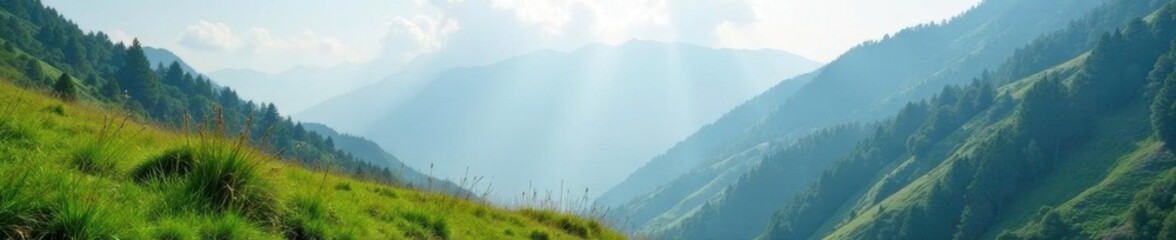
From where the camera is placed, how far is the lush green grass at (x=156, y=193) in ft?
15.4

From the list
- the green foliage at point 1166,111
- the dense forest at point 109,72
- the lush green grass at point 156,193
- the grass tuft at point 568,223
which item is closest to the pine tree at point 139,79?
the dense forest at point 109,72

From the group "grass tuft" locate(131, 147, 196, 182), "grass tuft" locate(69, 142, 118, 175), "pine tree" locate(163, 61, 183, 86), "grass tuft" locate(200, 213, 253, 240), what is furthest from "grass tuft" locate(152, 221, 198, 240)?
"pine tree" locate(163, 61, 183, 86)

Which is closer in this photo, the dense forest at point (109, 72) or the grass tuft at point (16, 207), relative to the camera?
the grass tuft at point (16, 207)

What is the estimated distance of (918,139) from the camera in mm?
188625

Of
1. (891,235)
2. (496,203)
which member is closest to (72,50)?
(496,203)

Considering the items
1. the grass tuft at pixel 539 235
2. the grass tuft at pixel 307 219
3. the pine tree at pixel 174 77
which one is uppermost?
the pine tree at pixel 174 77

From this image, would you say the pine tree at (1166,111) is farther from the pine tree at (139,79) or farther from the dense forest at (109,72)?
the pine tree at (139,79)

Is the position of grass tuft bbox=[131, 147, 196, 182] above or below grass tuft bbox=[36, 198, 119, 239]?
above

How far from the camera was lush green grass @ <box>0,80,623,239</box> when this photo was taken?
15.4ft

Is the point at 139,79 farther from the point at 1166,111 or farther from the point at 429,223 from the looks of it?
the point at 1166,111

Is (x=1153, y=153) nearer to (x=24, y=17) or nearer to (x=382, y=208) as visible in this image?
(x=382, y=208)

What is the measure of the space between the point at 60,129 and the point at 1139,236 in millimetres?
114846

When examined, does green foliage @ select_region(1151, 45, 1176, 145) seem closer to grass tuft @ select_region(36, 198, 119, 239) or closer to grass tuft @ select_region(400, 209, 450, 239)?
grass tuft @ select_region(400, 209, 450, 239)

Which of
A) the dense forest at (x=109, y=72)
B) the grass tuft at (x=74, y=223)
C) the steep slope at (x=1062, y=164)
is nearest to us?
the grass tuft at (x=74, y=223)
